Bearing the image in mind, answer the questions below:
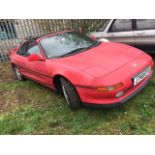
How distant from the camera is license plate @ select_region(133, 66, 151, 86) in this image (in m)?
3.52

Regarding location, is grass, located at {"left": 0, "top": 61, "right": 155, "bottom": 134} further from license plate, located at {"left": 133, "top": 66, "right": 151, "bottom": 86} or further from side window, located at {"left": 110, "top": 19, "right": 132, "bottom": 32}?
side window, located at {"left": 110, "top": 19, "right": 132, "bottom": 32}

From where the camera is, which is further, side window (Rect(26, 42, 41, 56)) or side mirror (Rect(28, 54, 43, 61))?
side window (Rect(26, 42, 41, 56))

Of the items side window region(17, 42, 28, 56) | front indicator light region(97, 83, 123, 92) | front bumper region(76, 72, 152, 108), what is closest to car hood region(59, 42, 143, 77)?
front indicator light region(97, 83, 123, 92)

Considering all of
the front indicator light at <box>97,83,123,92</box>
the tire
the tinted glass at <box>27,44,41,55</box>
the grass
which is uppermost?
the tinted glass at <box>27,44,41,55</box>

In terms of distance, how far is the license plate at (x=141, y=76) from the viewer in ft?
11.6

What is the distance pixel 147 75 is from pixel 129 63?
0.46 m

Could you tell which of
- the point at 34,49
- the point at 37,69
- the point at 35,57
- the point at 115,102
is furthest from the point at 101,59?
the point at 34,49

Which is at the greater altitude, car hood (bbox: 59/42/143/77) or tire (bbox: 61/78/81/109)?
car hood (bbox: 59/42/143/77)

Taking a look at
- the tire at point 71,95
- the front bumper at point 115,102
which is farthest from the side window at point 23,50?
the front bumper at point 115,102

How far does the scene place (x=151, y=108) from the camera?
368 cm

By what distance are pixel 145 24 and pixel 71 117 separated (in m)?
3.08

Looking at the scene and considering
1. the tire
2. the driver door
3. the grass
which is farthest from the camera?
the driver door

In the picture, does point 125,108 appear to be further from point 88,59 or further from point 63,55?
point 63,55

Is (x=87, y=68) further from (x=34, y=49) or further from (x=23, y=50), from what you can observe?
(x=23, y=50)
